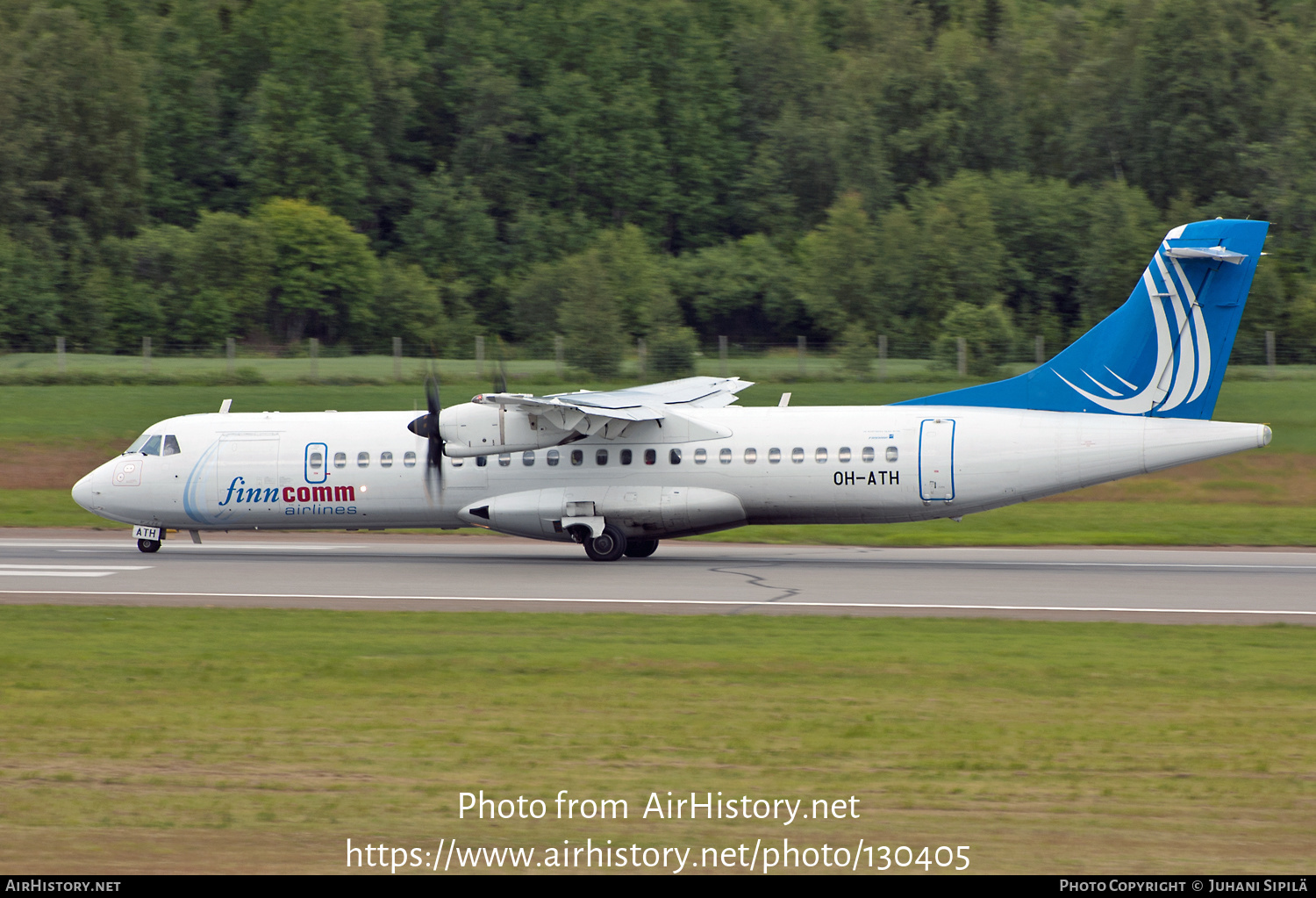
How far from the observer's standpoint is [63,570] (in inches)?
939

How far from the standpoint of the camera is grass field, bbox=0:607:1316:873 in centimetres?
884

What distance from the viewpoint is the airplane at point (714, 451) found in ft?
74.7

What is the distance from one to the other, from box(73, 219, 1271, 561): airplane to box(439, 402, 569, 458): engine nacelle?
0.03 m

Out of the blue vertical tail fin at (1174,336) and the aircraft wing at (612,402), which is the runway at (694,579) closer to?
the aircraft wing at (612,402)

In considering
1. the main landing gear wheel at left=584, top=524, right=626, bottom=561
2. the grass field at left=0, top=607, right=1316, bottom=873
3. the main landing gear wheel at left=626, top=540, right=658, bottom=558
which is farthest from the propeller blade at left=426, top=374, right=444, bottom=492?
the grass field at left=0, top=607, right=1316, bottom=873

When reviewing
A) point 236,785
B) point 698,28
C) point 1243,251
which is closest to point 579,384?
point 1243,251

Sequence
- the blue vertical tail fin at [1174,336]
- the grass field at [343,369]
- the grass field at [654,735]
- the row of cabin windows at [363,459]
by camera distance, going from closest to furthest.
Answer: the grass field at [654,735] → the blue vertical tail fin at [1174,336] → the row of cabin windows at [363,459] → the grass field at [343,369]

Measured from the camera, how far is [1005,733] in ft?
38.3

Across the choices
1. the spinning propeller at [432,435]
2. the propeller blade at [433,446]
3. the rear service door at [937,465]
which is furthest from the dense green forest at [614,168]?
the rear service door at [937,465]

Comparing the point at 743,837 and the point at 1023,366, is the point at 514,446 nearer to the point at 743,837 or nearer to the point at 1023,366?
the point at 743,837

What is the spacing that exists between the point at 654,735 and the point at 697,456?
12825mm

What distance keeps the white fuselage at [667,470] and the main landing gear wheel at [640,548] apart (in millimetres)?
1088

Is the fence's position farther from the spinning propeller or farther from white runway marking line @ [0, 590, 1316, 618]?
white runway marking line @ [0, 590, 1316, 618]

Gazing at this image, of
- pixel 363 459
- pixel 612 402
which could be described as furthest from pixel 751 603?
pixel 363 459
